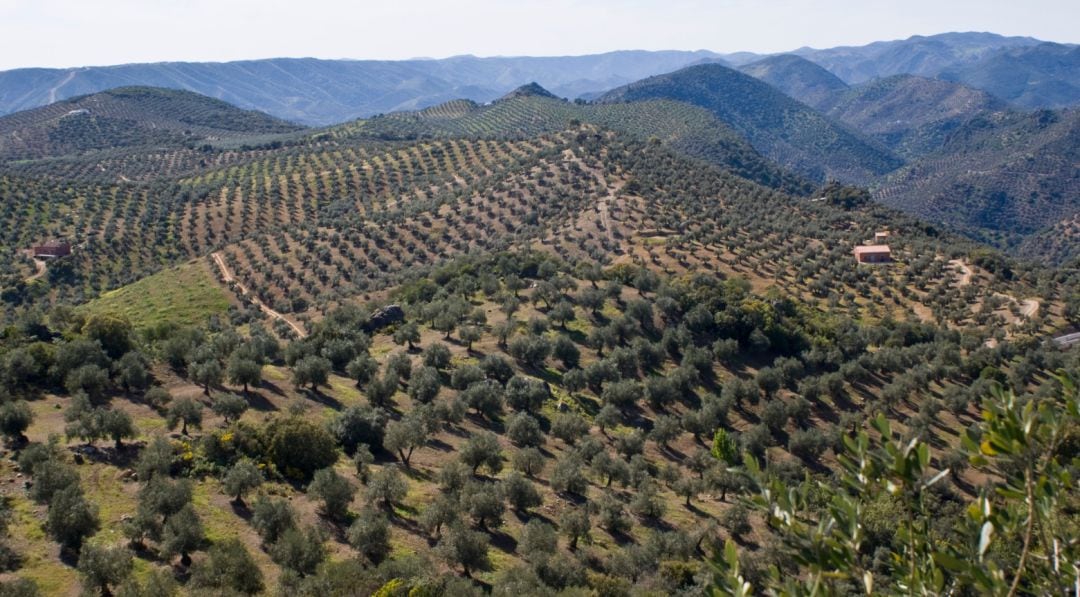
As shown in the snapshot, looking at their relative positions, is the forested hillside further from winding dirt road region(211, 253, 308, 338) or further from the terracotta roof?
the terracotta roof

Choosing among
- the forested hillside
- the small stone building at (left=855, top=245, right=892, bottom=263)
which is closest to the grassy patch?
the forested hillside

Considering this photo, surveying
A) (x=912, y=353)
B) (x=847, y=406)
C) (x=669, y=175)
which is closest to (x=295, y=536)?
(x=847, y=406)

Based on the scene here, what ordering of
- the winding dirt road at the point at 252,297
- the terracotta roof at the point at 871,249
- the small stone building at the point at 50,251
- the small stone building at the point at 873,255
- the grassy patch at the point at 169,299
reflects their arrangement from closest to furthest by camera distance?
the winding dirt road at the point at 252,297, the grassy patch at the point at 169,299, the small stone building at the point at 50,251, the small stone building at the point at 873,255, the terracotta roof at the point at 871,249

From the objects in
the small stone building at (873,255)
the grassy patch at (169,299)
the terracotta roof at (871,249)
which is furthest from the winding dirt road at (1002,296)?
the grassy patch at (169,299)

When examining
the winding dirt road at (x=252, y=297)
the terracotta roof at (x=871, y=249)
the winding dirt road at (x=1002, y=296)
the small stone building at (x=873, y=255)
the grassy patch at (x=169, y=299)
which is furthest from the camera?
the terracotta roof at (x=871, y=249)

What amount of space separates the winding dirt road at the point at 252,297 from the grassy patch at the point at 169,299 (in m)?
1.95

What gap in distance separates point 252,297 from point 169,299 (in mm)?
10660

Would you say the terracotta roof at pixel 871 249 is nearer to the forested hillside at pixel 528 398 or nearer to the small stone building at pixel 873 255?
the small stone building at pixel 873 255

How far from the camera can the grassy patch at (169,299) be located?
88312 mm

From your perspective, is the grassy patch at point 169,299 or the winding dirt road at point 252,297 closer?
the winding dirt road at point 252,297

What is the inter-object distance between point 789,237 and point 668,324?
172ft

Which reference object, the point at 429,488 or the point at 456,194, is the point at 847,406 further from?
the point at 456,194

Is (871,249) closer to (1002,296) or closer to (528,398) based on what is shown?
(1002,296)

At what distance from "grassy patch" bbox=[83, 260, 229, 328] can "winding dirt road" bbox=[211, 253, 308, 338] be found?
1.95 metres
